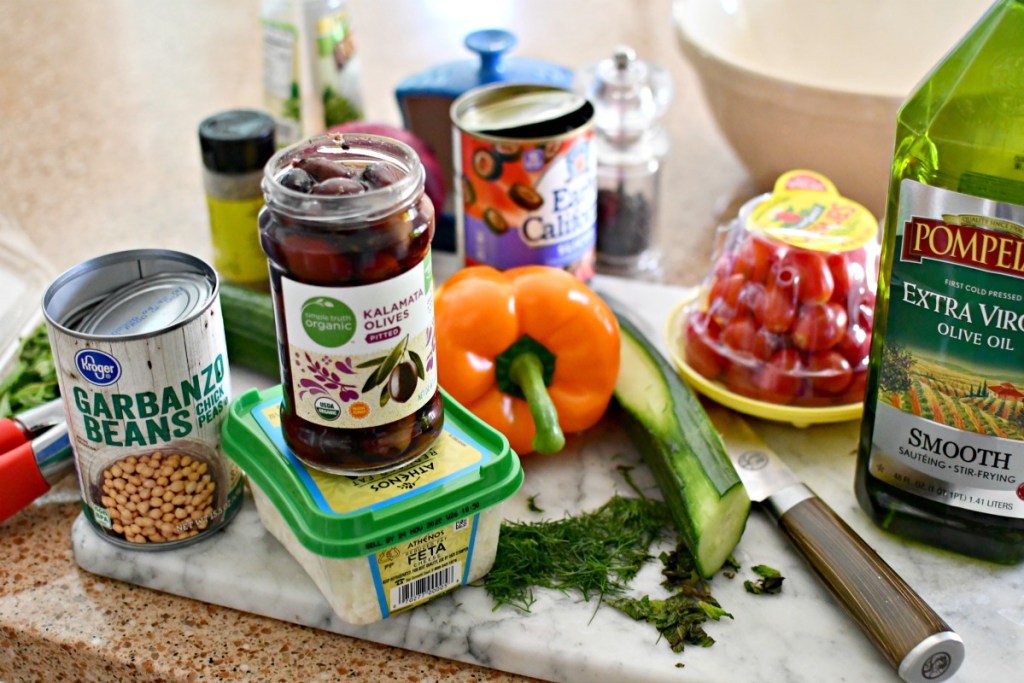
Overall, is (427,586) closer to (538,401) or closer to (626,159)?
(538,401)

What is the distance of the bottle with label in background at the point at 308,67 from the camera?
4.46 ft

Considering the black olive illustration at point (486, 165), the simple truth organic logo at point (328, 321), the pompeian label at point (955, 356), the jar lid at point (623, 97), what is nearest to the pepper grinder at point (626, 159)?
the jar lid at point (623, 97)

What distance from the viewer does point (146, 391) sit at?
86 cm

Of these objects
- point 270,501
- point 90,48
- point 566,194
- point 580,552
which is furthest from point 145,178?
point 580,552

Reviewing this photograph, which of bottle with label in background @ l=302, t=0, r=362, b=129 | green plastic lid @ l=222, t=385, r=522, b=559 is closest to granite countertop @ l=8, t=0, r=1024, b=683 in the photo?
green plastic lid @ l=222, t=385, r=522, b=559

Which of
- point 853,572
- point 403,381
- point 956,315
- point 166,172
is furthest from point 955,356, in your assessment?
point 166,172

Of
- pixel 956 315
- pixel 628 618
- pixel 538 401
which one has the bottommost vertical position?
pixel 628 618

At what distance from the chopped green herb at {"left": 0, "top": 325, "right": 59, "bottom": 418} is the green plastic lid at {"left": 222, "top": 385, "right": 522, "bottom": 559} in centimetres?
29

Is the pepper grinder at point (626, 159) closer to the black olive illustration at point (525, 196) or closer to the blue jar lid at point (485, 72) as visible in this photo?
the blue jar lid at point (485, 72)

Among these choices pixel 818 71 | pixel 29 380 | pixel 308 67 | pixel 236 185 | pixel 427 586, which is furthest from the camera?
pixel 818 71

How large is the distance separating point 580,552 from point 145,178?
92 centimetres

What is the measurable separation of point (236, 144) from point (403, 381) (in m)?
0.50

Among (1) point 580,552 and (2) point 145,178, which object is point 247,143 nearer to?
(2) point 145,178

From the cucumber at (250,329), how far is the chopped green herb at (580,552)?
317 mm
